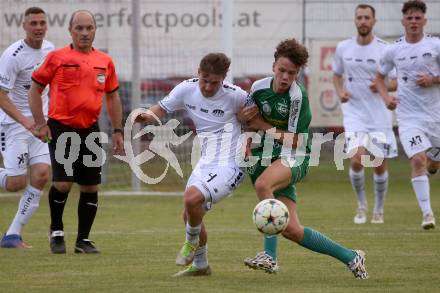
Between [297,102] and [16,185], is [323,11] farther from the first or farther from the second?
[297,102]

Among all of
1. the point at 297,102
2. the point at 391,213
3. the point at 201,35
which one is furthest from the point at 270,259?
the point at 201,35

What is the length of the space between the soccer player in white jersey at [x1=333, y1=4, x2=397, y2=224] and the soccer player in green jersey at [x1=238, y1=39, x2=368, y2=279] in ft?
17.8

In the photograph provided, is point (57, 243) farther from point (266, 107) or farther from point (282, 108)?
point (282, 108)

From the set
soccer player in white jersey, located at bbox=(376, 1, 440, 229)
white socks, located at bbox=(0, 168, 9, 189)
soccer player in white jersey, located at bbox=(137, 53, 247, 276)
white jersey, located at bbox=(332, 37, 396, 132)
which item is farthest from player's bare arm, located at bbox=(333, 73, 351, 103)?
soccer player in white jersey, located at bbox=(137, 53, 247, 276)

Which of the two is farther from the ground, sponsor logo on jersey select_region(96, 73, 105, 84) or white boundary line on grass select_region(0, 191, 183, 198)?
sponsor logo on jersey select_region(96, 73, 105, 84)

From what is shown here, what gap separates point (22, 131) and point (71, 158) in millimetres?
1413

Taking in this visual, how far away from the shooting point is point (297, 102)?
27.7 feet

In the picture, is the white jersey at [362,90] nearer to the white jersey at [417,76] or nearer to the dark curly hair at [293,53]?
the white jersey at [417,76]

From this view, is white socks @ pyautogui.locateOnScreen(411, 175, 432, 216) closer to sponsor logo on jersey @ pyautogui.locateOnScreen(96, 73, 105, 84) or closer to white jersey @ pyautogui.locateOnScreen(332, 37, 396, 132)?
white jersey @ pyautogui.locateOnScreen(332, 37, 396, 132)

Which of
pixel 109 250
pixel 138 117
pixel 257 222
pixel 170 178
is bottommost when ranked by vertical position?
pixel 170 178

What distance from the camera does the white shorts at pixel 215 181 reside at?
8305mm

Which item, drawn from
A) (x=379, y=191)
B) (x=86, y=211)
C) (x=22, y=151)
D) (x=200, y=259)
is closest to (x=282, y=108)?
(x=200, y=259)

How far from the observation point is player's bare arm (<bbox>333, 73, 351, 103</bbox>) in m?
13.9

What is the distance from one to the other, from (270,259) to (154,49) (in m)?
11.0
